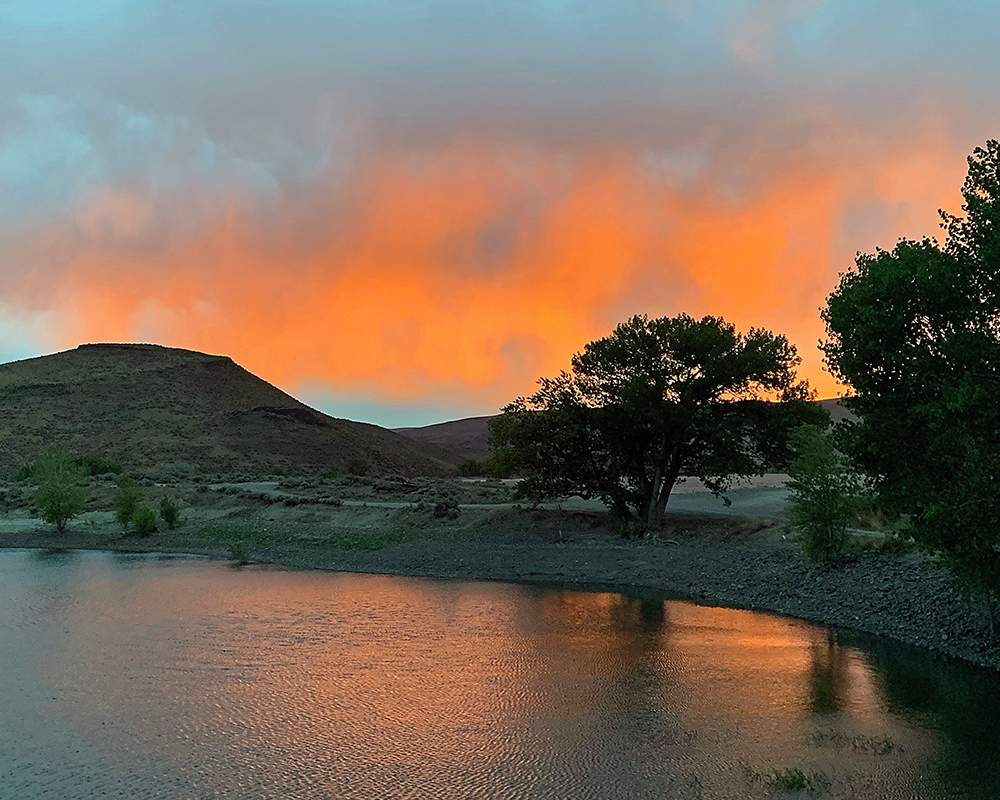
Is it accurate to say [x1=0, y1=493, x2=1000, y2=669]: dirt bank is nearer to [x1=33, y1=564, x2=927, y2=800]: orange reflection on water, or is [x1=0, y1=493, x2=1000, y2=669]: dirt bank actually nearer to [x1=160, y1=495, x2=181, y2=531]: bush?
[x1=160, y1=495, x2=181, y2=531]: bush

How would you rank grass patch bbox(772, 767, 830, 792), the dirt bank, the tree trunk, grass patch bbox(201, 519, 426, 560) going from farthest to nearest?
1. grass patch bbox(201, 519, 426, 560)
2. the dirt bank
3. the tree trunk
4. grass patch bbox(772, 767, 830, 792)

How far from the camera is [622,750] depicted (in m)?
12.4

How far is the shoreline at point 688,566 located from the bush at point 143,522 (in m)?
0.62

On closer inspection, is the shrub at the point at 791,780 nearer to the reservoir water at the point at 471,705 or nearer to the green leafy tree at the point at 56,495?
the reservoir water at the point at 471,705

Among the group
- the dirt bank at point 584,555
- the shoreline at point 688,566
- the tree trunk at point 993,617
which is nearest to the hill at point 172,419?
the dirt bank at point 584,555

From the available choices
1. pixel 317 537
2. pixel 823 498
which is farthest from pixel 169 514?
pixel 823 498

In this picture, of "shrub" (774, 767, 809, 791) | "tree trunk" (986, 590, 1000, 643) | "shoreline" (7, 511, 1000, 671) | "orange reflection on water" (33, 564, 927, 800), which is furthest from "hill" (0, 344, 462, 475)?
"shrub" (774, 767, 809, 791)

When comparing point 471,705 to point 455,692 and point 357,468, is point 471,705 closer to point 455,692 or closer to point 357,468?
point 455,692

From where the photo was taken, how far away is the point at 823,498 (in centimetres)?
2664

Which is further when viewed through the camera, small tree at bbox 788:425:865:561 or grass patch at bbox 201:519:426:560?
grass patch at bbox 201:519:426:560

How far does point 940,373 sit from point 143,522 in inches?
1527

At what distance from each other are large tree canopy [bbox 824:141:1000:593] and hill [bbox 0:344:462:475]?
79.0m

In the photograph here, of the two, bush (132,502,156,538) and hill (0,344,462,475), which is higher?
hill (0,344,462,475)

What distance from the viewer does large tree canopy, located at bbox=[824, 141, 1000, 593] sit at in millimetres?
14797
